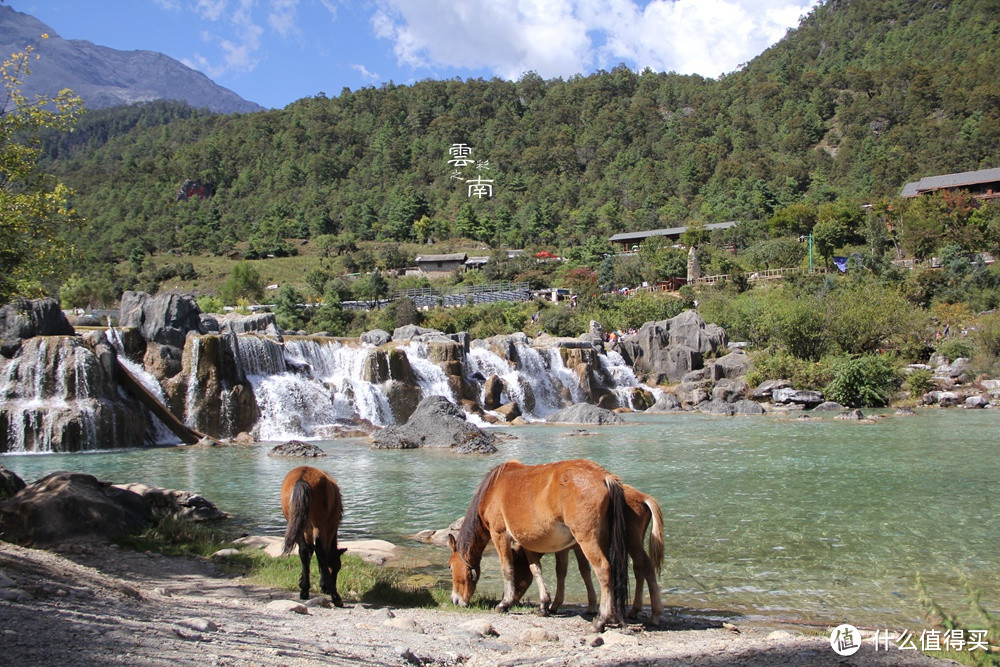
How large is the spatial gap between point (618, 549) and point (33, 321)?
87.4ft

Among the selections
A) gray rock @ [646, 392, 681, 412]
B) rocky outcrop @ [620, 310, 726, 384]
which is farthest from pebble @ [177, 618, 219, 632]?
rocky outcrop @ [620, 310, 726, 384]

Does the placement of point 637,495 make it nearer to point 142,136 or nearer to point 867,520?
point 867,520

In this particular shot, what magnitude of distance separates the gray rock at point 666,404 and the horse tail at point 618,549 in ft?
105

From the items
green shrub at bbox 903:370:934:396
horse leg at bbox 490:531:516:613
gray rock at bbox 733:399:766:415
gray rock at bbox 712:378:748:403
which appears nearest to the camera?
horse leg at bbox 490:531:516:613

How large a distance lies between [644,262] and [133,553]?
6883 cm

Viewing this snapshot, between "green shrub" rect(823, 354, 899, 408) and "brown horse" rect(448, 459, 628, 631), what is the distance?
32.9 metres

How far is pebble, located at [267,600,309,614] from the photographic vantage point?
5863 millimetres

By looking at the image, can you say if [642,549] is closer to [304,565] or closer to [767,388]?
[304,565]

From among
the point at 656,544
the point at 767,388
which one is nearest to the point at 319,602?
the point at 656,544

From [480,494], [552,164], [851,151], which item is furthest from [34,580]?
[552,164]

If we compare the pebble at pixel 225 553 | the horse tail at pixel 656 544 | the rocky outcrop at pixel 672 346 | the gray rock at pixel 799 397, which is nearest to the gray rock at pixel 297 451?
the pebble at pixel 225 553

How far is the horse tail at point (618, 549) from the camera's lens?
5.33 m

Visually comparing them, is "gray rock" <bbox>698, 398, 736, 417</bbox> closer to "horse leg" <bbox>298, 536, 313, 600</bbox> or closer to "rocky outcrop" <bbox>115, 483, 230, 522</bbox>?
"rocky outcrop" <bbox>115, 483, 230, 522</bbox>

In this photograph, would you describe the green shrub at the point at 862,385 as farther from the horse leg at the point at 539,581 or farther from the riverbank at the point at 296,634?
the horse leg at the point at 539,581
